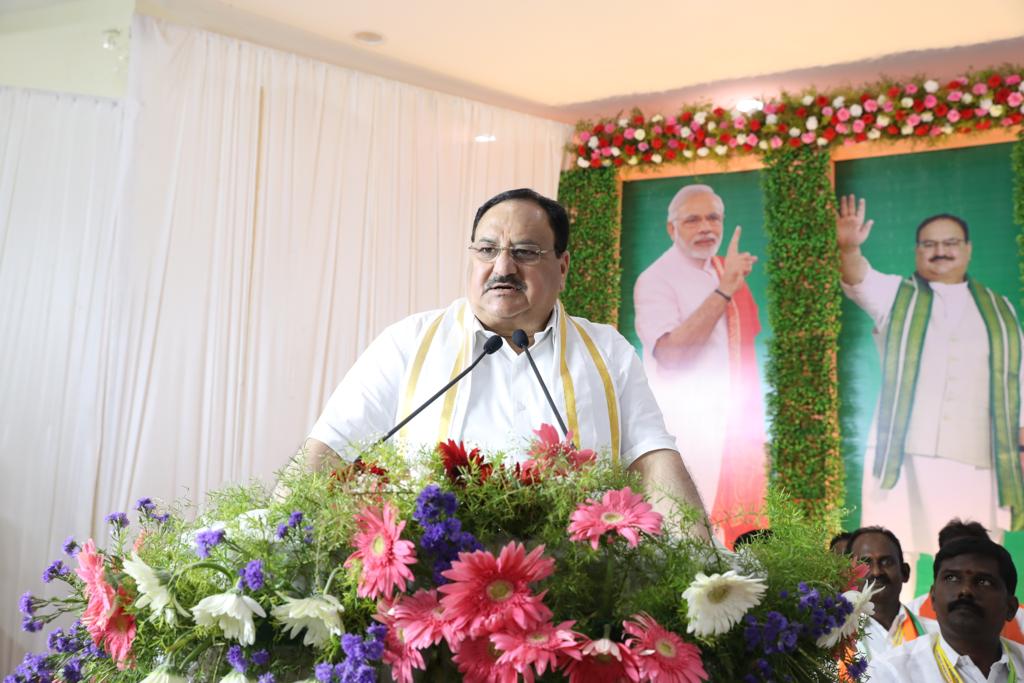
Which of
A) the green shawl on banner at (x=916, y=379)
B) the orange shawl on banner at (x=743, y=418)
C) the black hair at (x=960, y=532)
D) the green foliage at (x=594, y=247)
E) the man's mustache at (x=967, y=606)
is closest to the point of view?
the man's mustache at (x=967, y=606)

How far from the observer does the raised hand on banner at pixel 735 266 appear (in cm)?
649

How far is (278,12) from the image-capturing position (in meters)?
5.52

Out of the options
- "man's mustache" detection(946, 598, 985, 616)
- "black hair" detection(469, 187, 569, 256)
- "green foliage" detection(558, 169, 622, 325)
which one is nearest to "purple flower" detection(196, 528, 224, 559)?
"black hair" detection(469, 187, 569, 256)

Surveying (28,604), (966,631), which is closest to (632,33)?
(966,631)

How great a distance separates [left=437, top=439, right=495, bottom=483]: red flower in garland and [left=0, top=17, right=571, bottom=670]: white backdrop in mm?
4006

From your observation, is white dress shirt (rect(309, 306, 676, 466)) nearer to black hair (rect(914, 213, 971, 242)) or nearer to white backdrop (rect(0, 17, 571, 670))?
white backdrop (rect(0, 17, 571, 670))

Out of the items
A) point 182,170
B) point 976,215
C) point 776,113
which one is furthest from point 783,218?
point 182,170

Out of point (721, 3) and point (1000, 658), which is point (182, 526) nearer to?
point (1000, 658)

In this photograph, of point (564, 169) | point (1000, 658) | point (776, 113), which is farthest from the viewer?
point (564, 169)

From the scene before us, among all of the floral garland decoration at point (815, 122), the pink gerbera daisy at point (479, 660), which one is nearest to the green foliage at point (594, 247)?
the floral garland decoration at point (815, 122)

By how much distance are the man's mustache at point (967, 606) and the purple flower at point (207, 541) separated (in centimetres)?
332

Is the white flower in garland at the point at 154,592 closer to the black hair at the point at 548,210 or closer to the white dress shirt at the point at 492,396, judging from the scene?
the white dress shirt at the point at 492,396

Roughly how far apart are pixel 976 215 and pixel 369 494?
560 centimetres

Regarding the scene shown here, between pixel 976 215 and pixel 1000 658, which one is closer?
pixel 1000 658
